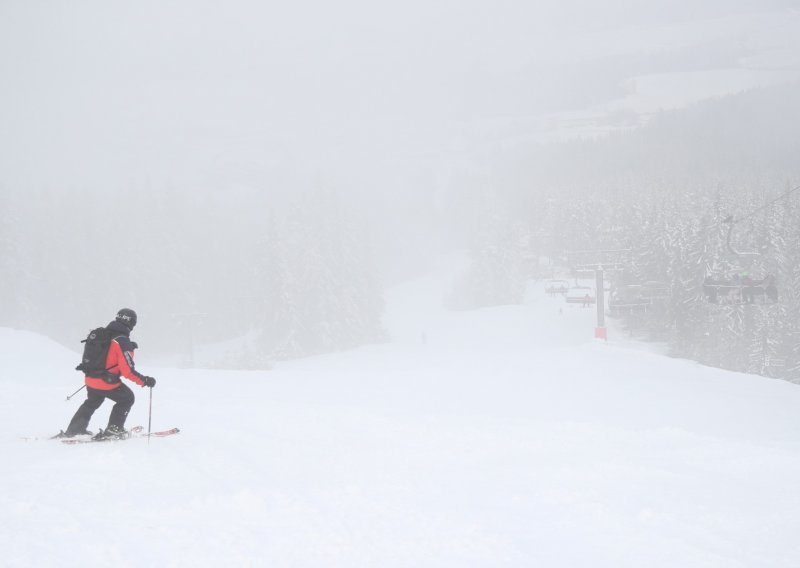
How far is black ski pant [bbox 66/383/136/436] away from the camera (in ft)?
24.4

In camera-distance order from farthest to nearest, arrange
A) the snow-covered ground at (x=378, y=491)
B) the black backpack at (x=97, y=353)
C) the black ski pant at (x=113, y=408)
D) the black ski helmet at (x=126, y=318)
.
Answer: the black ski pant at (x=113, y=408) → the black ski helmet at (x=126, y=318) → the black backpack at (x=97, y=353) → the snow-covered ground at (x=378, y=491)

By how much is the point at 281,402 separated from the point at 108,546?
8596 mm

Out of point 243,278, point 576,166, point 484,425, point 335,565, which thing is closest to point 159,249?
point 243,278

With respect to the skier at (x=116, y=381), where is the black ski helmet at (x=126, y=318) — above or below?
above

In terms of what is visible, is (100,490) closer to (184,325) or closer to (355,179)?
(184,325)

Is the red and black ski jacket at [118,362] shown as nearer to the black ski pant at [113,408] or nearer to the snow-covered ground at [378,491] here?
the black ski pant at [113,408]

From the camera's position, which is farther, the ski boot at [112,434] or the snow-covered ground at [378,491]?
the ski boot at [112,434]

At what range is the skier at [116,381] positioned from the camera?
7.23 m

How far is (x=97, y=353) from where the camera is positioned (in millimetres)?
7199

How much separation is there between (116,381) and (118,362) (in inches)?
11.2

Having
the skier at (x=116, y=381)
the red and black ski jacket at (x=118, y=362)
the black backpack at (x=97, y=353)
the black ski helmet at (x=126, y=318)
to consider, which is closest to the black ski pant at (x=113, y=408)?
the skier at (x=116, y=381)

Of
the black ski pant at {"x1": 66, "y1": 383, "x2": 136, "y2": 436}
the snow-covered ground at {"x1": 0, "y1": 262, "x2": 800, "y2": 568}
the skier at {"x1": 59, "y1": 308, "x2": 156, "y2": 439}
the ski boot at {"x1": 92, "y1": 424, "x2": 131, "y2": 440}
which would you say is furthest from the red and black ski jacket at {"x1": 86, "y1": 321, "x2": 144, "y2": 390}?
the snow-covered ground at {"x1": 0, "y1": 262, "x2": 800, "y2": 568}

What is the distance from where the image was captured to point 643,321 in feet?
168

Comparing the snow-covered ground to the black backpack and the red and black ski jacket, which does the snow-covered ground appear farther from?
the black backpack
